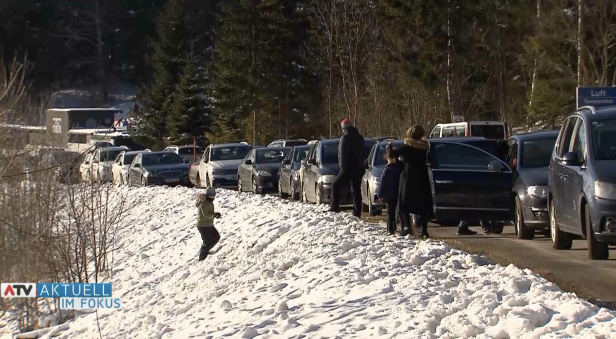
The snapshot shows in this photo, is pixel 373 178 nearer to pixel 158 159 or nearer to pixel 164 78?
pixel 158 159

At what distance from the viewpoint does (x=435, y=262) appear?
1240 centimetres

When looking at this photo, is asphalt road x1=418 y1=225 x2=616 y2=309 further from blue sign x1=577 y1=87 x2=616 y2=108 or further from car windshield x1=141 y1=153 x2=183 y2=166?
car windshield x1=141 y1=153 x2=183 y2=166

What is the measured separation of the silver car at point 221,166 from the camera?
1414 inches

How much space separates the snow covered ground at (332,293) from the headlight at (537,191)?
2.28m

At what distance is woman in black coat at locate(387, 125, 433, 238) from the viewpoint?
15.4m

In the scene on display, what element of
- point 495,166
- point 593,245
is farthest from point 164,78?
point 593,245

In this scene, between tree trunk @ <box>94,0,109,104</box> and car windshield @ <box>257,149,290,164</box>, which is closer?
car windshield @ <box>257,149,290,164</box>

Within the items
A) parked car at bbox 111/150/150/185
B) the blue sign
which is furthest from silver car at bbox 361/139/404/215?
parked car at bbox 111/150/150/185

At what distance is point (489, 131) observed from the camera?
3638cm

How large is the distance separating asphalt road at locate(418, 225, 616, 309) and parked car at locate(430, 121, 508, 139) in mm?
17817

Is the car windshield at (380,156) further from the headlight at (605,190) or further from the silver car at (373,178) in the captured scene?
the headlight at (605,190)

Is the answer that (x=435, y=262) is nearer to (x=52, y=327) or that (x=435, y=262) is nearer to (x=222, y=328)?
(x=222, y=328)

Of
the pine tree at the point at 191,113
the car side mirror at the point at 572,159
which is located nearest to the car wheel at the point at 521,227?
the car side mirror at the point at 572,159

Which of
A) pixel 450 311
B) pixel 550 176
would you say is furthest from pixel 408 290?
pixel 550 176
